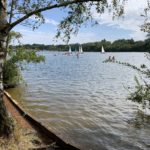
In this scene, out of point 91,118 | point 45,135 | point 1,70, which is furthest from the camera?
point 91,118

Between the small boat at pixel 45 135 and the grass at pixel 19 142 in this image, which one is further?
the small boat at pixel 45 135

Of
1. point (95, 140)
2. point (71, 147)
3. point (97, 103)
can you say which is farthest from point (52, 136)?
point (97, 103)

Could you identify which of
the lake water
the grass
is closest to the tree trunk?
the grass

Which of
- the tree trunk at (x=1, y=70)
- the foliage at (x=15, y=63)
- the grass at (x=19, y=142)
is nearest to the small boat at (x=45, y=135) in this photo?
the grass at (x=19, y=142)

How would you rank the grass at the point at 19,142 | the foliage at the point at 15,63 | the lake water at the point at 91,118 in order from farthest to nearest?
the foliage at the point at 15,63
the lake water at the point at 91,118
the grass at the point at 19,142

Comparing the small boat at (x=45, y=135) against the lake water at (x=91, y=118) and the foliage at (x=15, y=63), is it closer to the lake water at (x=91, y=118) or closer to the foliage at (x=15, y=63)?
the lake water at (x=91, y=118)

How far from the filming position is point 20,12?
1016 cm

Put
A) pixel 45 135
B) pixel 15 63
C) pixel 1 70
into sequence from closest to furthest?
pixel 1 70 < pixel 45 135 < pixel 15 63

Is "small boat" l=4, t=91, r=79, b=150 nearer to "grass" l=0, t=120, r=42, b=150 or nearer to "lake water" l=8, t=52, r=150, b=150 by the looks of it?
"grass" l=0, t=120, r=42, b=150

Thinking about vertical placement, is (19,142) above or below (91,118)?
above

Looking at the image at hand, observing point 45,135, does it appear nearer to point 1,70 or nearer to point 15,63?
point 1,70

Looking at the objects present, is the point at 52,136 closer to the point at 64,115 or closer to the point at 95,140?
the point at 95,140

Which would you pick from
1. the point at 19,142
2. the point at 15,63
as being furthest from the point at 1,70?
the point at 15,63

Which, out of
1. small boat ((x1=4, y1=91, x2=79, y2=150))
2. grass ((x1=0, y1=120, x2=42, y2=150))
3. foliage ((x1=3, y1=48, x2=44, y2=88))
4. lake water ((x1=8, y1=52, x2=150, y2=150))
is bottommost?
lake water ((x1=8, y1=52, x2=150, y2=150))
